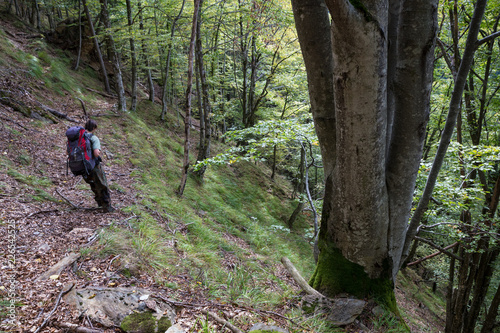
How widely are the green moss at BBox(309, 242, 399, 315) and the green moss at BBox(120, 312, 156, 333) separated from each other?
6.40 ft

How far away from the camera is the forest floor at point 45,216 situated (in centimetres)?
262

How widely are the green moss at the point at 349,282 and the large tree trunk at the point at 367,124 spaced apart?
1 centimetres

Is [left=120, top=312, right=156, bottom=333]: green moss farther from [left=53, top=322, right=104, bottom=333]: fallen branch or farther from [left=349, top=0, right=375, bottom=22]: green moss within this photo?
[left=349, top=0, right=375, bottom=22]: green moss

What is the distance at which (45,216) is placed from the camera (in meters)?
4.27

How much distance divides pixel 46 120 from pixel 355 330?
30.9 feet

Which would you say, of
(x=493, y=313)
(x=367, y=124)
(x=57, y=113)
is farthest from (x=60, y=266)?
(x=493, y=313)

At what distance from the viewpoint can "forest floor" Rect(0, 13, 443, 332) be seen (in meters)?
2.62

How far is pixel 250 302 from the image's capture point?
3027mm

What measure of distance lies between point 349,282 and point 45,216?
15.1 feet

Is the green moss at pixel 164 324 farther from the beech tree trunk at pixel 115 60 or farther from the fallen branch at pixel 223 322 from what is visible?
the beech tree trunk at pixel 115 60

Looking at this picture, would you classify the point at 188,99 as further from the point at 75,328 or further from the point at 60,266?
the point at 75,328

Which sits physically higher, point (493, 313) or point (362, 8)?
point (362, 8)

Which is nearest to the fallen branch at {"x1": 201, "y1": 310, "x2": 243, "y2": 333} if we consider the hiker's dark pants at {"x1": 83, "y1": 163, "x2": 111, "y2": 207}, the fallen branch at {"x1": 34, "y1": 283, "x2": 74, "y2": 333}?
the fallen branch at {"x1": 34, "y1": 283, "x2": 74, "y2": 333}

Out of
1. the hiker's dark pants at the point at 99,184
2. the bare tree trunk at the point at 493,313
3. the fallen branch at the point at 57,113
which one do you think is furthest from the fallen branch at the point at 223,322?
the fallen branch at the point at 57,113
